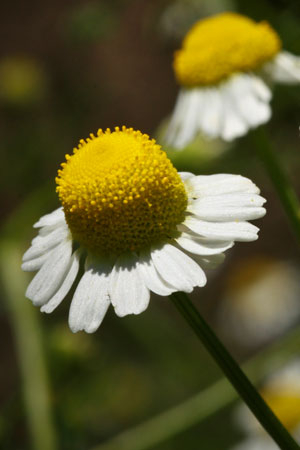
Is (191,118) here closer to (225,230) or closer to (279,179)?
(279,179)

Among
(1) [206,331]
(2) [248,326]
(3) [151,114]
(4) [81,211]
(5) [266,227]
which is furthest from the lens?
(3) [151,114]

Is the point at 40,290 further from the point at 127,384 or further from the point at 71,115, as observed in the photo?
the point at 71,115

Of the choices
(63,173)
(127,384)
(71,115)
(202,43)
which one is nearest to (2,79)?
(71,115)

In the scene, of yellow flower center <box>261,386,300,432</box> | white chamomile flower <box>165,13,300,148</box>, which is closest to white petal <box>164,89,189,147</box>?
white chamomile flower <box>165,13,300,148</box>

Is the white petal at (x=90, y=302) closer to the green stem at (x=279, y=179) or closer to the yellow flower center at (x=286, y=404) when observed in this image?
the green stem at (x=279, y=179)

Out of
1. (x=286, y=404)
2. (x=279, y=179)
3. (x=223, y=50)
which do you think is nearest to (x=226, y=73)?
(x=223, y=50)

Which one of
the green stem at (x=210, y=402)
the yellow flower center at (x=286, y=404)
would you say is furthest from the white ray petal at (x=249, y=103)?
the yellow flower center at (x=286, y=404)

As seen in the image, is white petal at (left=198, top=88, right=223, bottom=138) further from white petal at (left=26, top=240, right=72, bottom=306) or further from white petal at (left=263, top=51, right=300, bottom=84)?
white petal at (left=26, top=240, right=72, bottom=306)
